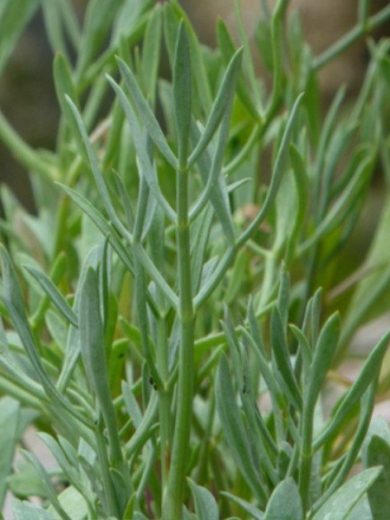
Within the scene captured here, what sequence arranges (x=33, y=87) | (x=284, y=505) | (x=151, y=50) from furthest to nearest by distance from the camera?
1. (x=33, y=87)
2. (x=151, y=50)
3. (x=284, y=505)

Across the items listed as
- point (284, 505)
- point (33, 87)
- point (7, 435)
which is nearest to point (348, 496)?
point (284, 505)

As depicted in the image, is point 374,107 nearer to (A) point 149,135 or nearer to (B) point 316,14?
(A) point 149,135

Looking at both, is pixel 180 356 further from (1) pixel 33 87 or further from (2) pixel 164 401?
(1) pixel 33 87

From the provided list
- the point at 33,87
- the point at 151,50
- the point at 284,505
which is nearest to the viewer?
the point at 284,505

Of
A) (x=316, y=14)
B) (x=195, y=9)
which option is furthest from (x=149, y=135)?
(x=195, y=9)

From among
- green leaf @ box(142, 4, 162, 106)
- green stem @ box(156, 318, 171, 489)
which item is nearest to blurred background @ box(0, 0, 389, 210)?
green leaf @ box(142, 4, 162, 106)

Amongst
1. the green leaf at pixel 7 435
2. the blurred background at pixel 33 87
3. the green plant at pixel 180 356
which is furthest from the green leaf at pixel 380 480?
the blurred background at pixel 33 87

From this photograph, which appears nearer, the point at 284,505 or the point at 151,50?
the point at 284,505
